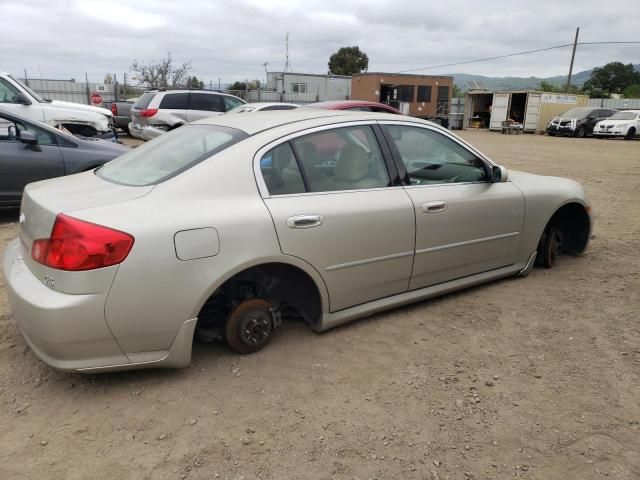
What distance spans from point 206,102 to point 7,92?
5.47 m

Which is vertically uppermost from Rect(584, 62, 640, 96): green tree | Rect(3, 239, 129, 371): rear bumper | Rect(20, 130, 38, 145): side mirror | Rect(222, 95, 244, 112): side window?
Rect(584, 62, 640, 96): green tree

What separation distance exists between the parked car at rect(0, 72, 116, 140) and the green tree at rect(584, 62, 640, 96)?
66.0 metres

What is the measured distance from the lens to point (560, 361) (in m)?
3.20

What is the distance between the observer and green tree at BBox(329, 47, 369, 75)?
6925cm

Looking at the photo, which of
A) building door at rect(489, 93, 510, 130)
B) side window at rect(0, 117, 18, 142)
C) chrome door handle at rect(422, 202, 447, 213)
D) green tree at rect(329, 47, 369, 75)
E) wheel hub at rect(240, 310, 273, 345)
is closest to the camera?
wheel hub at rect(240, 310, 273, 345)

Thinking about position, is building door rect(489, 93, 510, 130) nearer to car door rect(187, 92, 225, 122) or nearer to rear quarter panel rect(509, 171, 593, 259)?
car door rect(187, 92, 225, 122)

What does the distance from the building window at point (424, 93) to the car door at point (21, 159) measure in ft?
101

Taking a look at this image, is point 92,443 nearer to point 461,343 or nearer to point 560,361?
point 461,343

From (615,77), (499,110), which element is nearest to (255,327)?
(499,110)

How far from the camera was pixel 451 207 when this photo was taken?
3.70m

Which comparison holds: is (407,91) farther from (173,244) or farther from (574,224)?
(173,244)

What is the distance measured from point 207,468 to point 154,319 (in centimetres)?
79

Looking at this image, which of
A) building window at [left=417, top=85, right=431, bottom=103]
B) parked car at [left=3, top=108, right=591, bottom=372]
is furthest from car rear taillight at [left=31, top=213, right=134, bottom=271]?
building window at [left=417, top=85, right=431, bottom=103]

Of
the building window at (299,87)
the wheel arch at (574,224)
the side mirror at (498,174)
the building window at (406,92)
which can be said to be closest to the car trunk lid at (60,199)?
the side mirror at (498,174)
